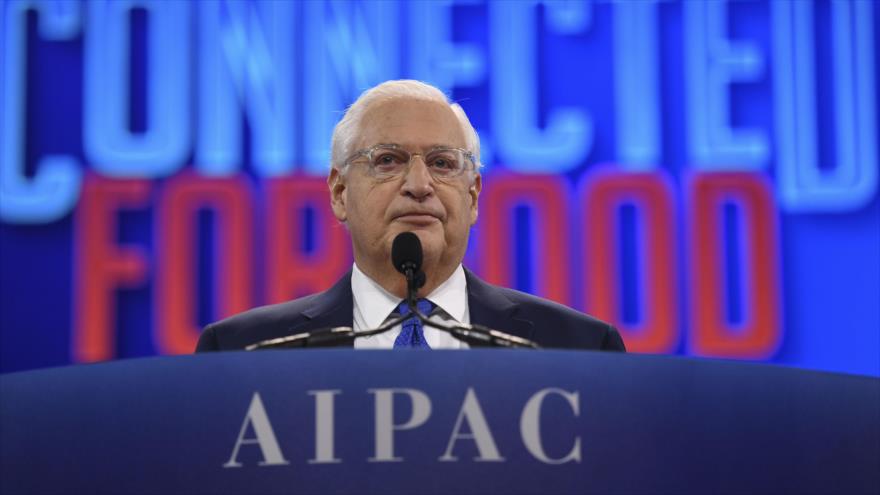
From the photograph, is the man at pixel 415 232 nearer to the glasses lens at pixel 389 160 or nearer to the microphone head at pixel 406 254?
the glasses lens at pixel 389 160

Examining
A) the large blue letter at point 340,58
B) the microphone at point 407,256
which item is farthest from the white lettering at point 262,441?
the large blue letter at point 340,58

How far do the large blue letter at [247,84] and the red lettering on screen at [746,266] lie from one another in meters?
1.44

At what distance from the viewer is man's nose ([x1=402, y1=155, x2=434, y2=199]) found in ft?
6.35

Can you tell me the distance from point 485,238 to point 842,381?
315cm

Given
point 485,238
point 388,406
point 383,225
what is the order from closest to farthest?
point 388,406 < point 383,225 < point 485,238

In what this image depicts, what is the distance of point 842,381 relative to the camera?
3.61 feet

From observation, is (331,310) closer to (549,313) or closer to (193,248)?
(549,313)

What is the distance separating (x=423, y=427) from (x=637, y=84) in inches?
133

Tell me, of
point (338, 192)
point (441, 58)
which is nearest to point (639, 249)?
point (441, 58)

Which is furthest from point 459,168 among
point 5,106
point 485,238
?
point 5,106

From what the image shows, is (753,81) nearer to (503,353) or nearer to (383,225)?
(383,225)

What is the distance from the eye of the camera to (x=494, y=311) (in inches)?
76.4

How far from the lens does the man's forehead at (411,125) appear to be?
77.6 inches

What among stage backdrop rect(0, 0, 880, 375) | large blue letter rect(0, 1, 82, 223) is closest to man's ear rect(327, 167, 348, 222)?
stage backdrop rect(0, 0, 880, 375)
